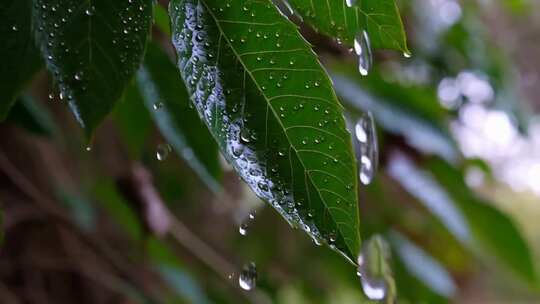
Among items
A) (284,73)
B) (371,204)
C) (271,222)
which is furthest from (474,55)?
(284,73)

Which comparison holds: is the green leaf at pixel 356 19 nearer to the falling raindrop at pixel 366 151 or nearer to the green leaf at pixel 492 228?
the falling raindrop at pixel 366 151

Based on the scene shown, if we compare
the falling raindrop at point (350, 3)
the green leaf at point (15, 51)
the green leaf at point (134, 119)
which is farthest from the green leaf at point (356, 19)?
the green leaf at point (134, 119)

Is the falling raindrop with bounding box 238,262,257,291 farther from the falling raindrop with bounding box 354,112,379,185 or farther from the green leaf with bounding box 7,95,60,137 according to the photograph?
the green leaf with bounding box 7,95,60,137

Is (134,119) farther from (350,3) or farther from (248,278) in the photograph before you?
(350,3)

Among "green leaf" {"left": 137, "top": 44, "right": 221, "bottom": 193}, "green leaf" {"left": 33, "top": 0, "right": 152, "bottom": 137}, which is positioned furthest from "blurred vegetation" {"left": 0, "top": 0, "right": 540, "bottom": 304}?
"green leaf" {"left": 33, "top": 0, "right": 152, "bottom": 137}

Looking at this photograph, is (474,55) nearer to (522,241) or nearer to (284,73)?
(522,241)

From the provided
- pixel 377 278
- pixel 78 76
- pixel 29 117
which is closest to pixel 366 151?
pixel 377 278
